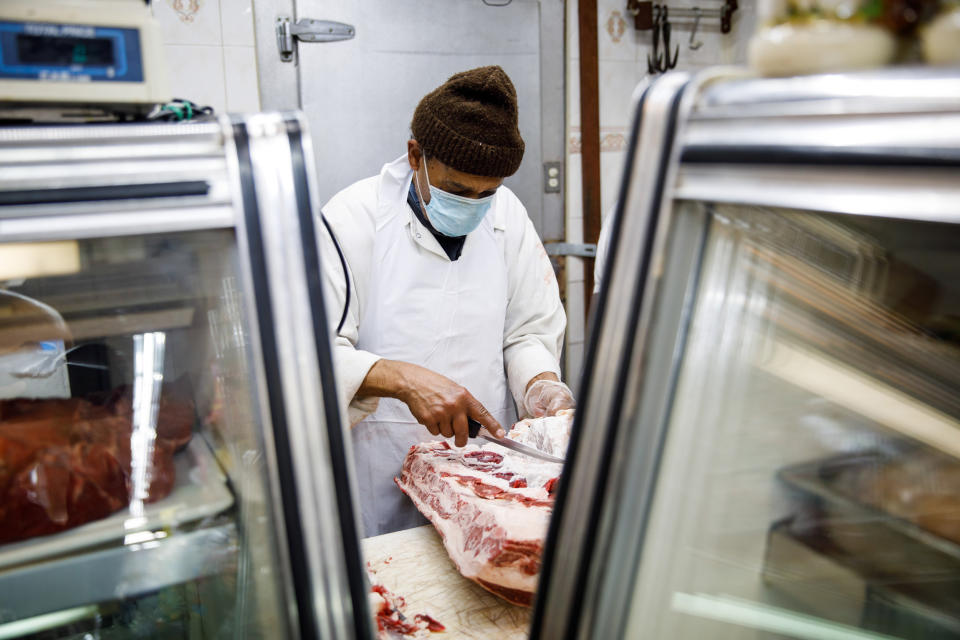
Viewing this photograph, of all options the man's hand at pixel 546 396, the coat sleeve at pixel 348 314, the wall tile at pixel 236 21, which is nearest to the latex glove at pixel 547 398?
the man's hand at pixel 546 396

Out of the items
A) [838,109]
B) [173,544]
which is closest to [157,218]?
[173,544]

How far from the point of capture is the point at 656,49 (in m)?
3.95

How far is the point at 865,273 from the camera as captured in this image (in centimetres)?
96

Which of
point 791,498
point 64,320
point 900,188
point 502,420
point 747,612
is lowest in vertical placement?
point 502,420

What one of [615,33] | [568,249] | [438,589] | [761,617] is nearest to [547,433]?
[438,589]

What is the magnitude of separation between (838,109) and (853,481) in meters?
0.61

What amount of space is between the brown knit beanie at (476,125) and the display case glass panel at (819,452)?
1328 millimetres

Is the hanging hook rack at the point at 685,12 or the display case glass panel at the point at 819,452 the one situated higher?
the hanging hook rack at the point at 685,12

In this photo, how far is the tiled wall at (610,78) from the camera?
12.6ft

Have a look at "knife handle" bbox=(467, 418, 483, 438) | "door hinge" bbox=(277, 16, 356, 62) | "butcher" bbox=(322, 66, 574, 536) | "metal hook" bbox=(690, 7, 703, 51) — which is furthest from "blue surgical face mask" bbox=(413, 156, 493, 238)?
"metal hook" bbox=(690, 7, 703, 51)

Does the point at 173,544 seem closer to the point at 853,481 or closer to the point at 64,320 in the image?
the point at 64,320

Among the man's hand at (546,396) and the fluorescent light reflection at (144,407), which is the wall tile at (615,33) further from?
the fluorescent light reflection at (144,407)

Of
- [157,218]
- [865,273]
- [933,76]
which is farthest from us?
[865,273]

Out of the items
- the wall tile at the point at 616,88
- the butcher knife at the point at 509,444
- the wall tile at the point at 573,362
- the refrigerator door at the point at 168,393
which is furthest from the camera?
the wall tile at the point at 573,362
